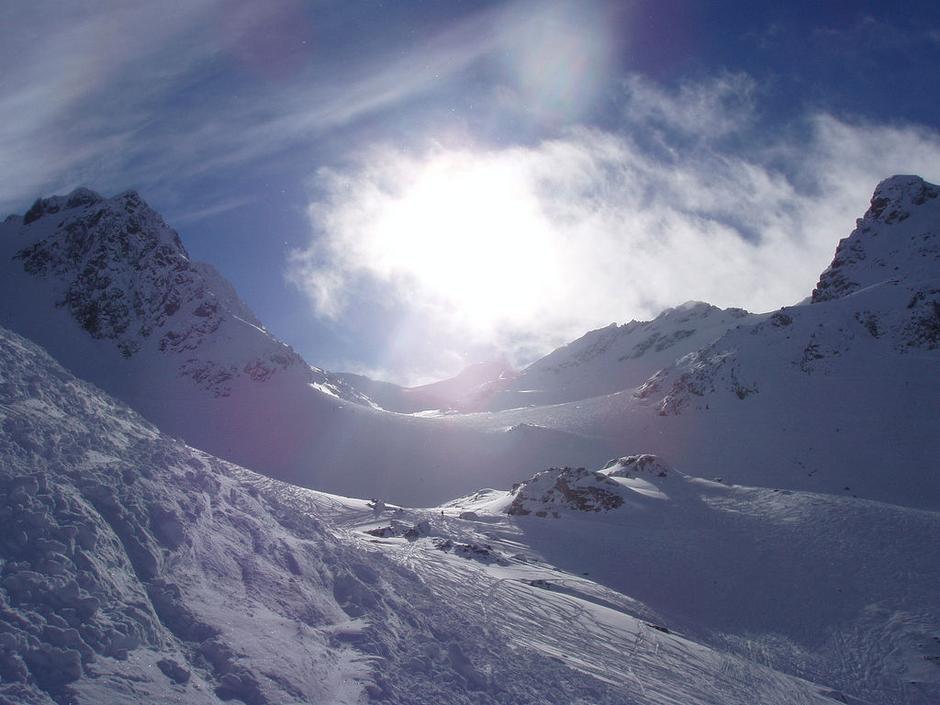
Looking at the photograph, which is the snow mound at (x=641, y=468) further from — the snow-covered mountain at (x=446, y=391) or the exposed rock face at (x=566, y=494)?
the snow-covered mountain at (x=446, y=391)

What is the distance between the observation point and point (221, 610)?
8.80 m

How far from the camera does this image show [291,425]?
57.3 m

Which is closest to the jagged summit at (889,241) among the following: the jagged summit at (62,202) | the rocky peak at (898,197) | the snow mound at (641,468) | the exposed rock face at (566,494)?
the rocky peak at (898,197)

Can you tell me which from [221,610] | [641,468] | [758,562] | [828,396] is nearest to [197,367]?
[641,468]

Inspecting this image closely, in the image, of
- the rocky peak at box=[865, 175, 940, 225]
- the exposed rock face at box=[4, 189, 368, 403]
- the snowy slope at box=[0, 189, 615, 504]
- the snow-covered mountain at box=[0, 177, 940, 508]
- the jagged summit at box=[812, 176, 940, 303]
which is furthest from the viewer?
the rocky peak at box=[865, 175, 940, 225]

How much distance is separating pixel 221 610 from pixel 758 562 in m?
23.5

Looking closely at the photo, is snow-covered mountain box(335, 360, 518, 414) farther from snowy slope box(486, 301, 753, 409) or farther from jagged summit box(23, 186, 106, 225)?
jagged summit box(23, 186, 106, 225)

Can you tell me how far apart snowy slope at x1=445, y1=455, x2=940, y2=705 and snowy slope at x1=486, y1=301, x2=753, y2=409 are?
52.7 m

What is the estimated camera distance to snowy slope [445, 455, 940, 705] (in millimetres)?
18719

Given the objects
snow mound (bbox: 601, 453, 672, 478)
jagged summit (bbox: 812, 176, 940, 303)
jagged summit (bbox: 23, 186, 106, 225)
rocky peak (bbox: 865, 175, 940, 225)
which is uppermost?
rocky peak (bbox: 865, 175, 940, 225)

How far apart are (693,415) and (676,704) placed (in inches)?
1772

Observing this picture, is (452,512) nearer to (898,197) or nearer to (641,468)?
(641,468)

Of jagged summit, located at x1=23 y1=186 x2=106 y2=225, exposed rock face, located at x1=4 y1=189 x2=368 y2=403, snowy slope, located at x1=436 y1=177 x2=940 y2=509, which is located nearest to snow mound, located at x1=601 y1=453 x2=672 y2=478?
snowy slope, located at x1=436 y1=177 x2=940 y2=509

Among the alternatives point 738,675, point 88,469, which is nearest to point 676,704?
point 738,675
